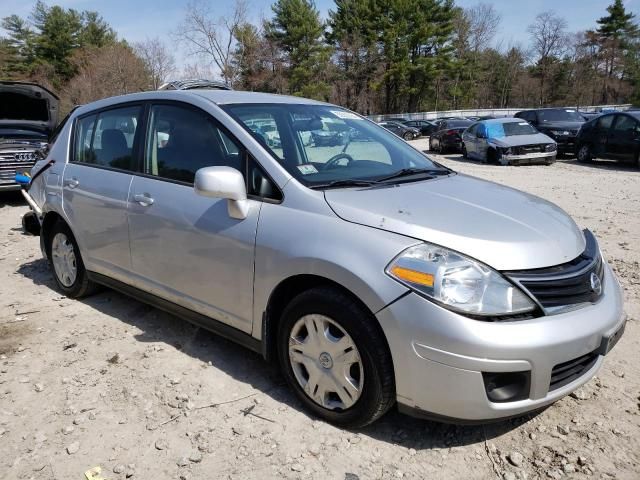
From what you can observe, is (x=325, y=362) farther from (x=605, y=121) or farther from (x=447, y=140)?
(x=447, y=140)

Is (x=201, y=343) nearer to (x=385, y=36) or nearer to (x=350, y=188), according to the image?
(x=350, y=188)

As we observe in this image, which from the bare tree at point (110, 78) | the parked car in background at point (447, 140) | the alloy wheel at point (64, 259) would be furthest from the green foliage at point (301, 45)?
the alloy wheel at point (64, 259)

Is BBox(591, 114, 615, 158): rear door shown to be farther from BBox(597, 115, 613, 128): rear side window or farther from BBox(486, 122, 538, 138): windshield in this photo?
BBox(486, 122, 538, 138): windshield

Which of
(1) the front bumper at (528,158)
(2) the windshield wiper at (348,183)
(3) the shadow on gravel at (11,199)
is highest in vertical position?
(2) the windshield wiper at (348,183)

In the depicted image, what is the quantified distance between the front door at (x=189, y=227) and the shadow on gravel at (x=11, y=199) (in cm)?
789

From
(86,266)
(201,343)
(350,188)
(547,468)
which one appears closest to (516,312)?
(547,468)

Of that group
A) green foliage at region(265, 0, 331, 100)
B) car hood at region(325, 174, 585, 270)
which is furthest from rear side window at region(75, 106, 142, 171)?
green foliage at region(265, 0, 331, 100)

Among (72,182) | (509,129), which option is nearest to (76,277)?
(72,182)

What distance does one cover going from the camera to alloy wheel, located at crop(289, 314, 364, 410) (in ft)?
8.12

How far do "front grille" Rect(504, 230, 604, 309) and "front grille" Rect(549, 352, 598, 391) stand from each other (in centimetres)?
27

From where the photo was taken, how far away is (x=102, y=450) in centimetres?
254

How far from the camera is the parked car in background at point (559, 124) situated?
16797 millimetres

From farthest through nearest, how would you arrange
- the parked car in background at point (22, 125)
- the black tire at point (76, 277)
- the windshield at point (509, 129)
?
the windshield at point (509, 129) → the parked car in background at point (22, 125) → the black tire at point (76, 277)

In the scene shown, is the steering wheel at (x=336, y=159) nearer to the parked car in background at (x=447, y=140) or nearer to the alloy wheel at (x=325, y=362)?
the alloy wheel at (x=325, y=362)
